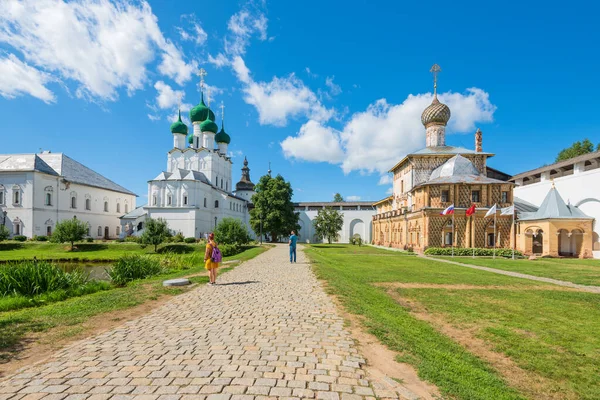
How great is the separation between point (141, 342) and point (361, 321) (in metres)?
3.94

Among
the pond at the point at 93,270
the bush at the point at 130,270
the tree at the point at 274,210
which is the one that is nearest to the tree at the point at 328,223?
the tree at the point at 274,210

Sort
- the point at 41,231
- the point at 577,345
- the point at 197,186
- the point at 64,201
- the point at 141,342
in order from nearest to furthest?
the point at 141,342, the point at 577,345, the point at 41,231, the point at 64,201, the point at 197,186

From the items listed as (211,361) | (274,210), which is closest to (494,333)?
(211,361)

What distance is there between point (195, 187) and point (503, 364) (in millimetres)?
44281

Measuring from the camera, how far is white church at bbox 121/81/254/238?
44125 millimetres

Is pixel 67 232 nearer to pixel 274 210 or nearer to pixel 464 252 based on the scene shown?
pixel 274 210

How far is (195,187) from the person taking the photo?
148 feet

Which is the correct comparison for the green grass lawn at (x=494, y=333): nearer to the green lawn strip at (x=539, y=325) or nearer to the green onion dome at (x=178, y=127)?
the green lawn strip at (x=539, y=325)

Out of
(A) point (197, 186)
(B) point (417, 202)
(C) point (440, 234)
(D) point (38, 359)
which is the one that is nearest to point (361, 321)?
(D) point (38, 359)

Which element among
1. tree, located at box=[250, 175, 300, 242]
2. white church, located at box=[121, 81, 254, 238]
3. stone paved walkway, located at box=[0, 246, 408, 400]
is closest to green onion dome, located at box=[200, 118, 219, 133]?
white church, located at box=[121, 81, 254, 238]

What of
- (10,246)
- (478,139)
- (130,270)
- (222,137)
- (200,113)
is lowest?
(10,246)

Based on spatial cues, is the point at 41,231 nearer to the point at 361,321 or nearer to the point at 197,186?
the point at 197,186

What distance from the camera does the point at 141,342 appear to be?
4926mm

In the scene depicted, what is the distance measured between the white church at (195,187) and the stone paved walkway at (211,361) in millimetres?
39847
